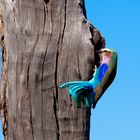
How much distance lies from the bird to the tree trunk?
0.06m

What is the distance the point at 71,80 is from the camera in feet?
10.2

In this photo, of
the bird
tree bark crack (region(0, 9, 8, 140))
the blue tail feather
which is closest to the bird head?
the bird

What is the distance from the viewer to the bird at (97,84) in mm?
3062

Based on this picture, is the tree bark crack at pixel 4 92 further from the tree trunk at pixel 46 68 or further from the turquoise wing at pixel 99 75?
the turquoise wing at pixel 99 75

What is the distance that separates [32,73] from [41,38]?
22 cm

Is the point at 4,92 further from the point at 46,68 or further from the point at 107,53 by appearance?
the point at 107,53

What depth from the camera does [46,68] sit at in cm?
313

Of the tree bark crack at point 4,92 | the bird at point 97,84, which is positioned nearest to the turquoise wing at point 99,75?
the bird at point 97,84

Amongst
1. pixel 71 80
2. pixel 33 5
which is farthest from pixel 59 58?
pixel 33 5

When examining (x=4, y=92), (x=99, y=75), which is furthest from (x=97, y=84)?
(x=4, y=92)

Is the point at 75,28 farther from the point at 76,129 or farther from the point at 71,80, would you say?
the point at 76,129

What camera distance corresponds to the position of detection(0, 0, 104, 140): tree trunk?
311cm

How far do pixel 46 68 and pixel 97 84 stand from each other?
0.31 metres

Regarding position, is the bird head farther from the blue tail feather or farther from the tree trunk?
the blue tail feather
